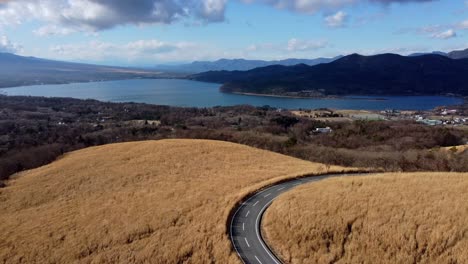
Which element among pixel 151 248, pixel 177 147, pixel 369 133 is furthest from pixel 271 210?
pixel 369 133

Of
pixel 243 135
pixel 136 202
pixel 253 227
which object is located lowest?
pixel 243 135

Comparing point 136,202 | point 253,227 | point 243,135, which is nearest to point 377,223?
point 253,227

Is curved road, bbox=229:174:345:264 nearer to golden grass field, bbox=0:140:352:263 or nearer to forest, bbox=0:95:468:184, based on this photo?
golden grass field, bbox=0:140:352:263

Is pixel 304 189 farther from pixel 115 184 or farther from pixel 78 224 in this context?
pixel 115 184

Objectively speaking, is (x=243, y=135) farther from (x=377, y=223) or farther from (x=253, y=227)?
(x=377, y=223)

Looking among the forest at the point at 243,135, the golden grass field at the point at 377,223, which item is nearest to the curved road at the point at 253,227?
the golden grass field at the point at 377,223

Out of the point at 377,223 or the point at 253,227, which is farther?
the point at 253,227
